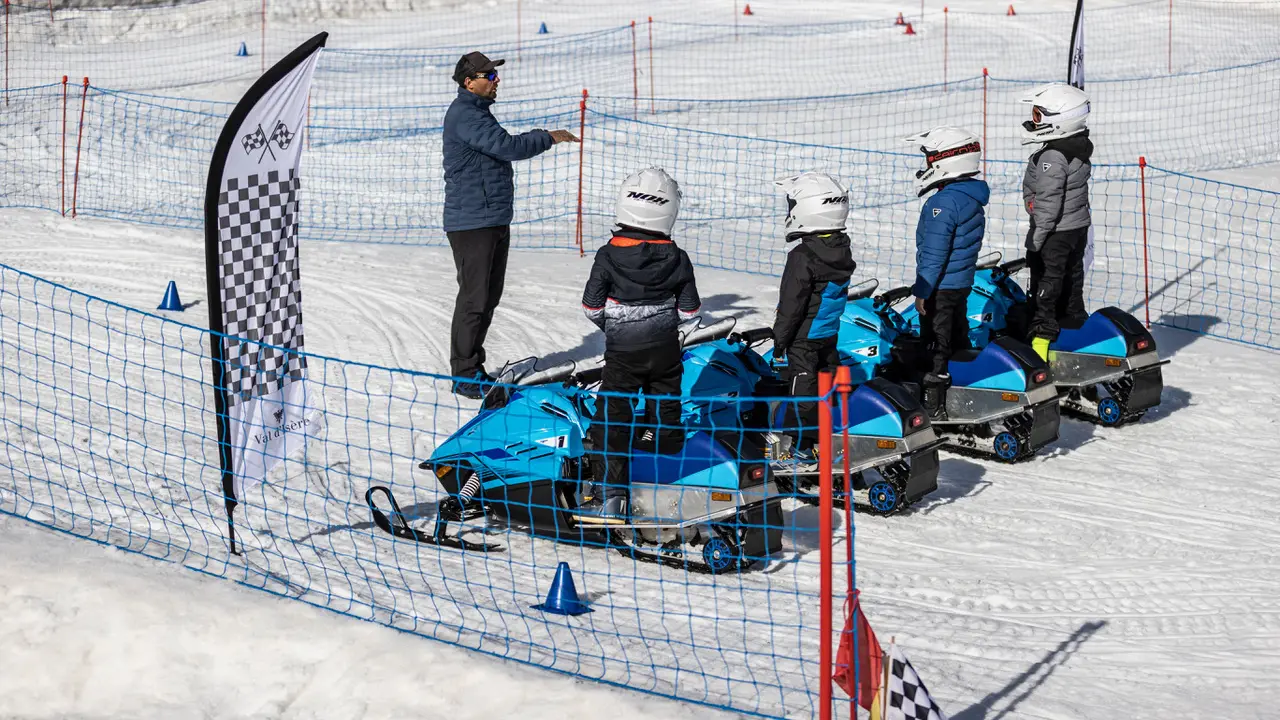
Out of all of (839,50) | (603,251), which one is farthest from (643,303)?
(839,50)

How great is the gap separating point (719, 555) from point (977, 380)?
2583mm

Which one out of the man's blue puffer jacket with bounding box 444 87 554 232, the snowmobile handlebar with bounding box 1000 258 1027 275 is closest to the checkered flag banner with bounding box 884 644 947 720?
the man's blue puffer jacket with bounding box 444 87 554 232

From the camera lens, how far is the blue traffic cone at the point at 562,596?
6672mm

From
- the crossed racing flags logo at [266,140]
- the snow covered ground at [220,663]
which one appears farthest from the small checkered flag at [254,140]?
the snow covered ground at [220,663]

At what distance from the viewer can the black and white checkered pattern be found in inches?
253

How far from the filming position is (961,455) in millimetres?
9141

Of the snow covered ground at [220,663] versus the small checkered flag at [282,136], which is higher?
the small checkered flag at [282,136]

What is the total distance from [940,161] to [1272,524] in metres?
2.76

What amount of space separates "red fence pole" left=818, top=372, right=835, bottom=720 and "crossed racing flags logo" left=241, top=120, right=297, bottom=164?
2774mm

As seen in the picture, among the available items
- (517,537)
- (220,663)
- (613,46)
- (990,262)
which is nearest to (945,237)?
(990,262)

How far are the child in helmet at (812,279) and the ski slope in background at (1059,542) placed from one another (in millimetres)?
864

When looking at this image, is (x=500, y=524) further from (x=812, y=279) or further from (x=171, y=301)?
(x=171, y=301)

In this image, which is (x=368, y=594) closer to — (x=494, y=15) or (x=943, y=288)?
(x=943, y=288)

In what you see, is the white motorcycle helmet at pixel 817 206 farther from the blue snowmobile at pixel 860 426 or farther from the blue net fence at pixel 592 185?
the blue net fence at pixel 592 185
